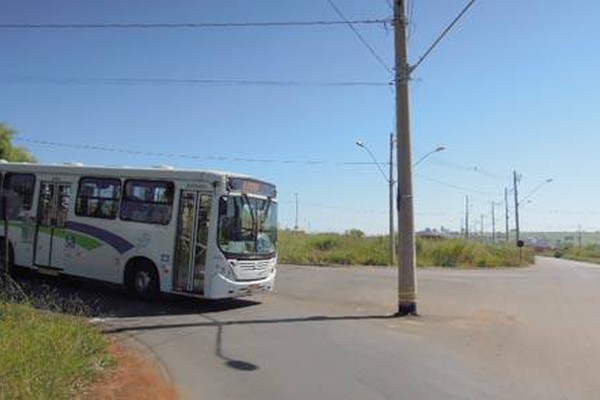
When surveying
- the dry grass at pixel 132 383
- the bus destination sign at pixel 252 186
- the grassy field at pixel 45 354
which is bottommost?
the dry grass at pixel 132 383

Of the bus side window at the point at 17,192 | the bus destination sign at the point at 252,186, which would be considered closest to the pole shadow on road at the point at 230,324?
the bus destination sign at the point at 252,186

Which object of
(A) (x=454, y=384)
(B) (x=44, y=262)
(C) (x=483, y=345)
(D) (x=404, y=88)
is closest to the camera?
(A) (x=454, y=384)

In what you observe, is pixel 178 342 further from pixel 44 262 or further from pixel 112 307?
pixel 44 262

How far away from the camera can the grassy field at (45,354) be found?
759 cm

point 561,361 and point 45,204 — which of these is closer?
point 561,361

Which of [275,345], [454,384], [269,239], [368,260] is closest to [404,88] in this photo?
[269,239]

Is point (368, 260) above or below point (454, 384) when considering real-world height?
above

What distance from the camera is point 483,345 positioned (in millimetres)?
13594

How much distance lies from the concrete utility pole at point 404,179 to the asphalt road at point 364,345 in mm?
689

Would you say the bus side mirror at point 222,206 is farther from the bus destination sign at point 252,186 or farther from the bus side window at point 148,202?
the bus side window at point 148,202

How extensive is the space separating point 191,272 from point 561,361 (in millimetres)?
7850

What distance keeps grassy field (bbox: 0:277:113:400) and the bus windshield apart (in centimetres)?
500

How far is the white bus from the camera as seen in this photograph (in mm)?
16656

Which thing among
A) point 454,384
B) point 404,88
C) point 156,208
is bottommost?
point 454,384
